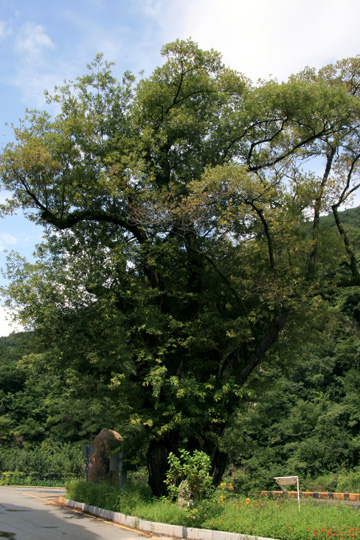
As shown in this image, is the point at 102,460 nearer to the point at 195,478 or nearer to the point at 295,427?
the point at 195,478

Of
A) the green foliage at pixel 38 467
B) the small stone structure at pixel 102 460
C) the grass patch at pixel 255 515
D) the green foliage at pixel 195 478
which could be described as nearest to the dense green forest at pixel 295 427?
the green foliage at pixel 38 467

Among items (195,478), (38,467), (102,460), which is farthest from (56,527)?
(38,467)

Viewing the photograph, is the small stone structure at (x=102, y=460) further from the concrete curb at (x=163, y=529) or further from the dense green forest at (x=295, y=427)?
the dense green forest at (x=295, y=427)

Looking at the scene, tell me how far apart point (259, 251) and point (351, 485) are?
67.0ft

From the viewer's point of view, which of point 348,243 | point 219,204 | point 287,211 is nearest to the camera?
point 219,204

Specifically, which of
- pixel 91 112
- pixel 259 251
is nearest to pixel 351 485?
pixel 259 251

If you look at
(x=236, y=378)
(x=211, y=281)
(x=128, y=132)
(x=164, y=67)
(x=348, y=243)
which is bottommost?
(x=236, y=378)

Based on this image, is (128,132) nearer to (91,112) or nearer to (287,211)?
(91,112)

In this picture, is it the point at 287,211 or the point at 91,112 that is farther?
the point at 91,112

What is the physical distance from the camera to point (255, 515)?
343 inches

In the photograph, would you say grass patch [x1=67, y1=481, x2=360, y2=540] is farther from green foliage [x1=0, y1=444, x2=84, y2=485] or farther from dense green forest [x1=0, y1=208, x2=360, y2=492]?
green foliage [x1=0, y1=444, x2=84, y2=485]

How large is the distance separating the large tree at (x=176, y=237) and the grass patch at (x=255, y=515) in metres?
1.80

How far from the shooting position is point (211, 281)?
15.2m

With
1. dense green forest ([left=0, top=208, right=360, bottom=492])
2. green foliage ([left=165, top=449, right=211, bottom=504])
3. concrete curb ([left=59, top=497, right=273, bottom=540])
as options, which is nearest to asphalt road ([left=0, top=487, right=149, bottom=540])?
concrete curb ([left=59, top=497, right=273, bottom=540])
